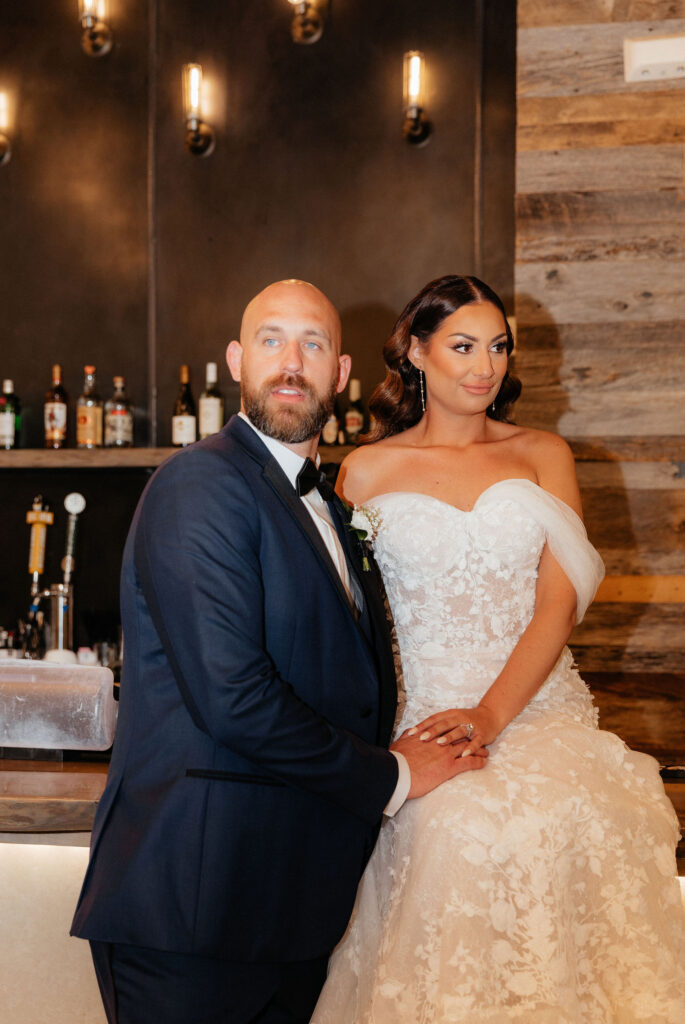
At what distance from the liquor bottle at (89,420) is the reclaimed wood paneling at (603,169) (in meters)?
1.97

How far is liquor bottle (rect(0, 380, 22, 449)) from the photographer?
4102mm

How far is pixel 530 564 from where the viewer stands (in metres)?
2.21

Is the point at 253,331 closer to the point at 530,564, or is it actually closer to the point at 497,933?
the point at 530,564

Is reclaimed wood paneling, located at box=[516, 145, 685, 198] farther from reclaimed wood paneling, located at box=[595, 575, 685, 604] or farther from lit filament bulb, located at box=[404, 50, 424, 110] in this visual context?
reclaimed wood paneling, located at box=[595, 575, 685, 604]

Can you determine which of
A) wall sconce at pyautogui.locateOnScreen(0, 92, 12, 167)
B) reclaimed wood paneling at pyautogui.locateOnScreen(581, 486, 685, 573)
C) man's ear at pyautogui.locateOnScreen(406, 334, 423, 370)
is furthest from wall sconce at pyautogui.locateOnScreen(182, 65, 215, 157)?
reclaimed wood paneling at pyautogui.locateOnScreen(581, 486, 685, 573)

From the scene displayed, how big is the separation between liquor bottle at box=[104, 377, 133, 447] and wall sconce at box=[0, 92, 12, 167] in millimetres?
1303

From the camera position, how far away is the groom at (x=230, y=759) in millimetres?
1451

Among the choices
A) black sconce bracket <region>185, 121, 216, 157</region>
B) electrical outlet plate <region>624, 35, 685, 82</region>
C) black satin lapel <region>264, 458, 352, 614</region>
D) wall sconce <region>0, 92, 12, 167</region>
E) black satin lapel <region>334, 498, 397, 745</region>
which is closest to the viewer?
black satin lapel <region>264, 458, 352, 614</region>

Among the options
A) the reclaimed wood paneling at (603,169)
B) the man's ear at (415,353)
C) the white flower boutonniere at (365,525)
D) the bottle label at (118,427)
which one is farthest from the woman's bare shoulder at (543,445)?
the bottle label at (118,427)

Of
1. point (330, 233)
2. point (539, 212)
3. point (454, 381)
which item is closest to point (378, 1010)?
point (454, 381)

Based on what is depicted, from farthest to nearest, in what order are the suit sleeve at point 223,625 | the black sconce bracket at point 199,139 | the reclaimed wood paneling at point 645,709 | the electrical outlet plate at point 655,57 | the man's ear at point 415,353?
the black sconce bracket at point 199,139, the electrical outlet plate at point 655,57, the reclaimed wood paneling at point 645,709, the man's ear at point 415,353, the suit sleeve at point 223,625

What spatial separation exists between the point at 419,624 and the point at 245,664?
0.85 meters

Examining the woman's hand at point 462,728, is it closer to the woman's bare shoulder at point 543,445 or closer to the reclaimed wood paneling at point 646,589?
the woman's bare shoulder at point 543,445

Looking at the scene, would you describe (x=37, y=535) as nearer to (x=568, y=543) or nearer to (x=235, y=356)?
(x=235, y=356)
